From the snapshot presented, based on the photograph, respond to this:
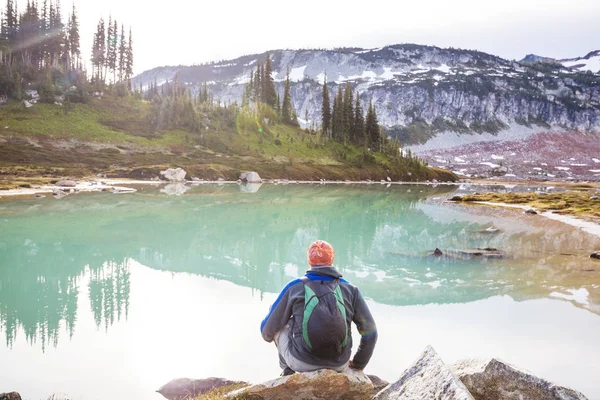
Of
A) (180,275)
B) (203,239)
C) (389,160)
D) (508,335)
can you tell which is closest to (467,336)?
(508,335)

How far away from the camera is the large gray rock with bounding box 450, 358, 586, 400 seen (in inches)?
159

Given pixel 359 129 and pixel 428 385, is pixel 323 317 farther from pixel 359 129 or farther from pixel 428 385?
pixel 359 129

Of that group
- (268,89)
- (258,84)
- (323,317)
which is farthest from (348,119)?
(323,317)

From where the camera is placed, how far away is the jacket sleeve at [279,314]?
4.94 meters

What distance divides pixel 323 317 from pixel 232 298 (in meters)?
7.19

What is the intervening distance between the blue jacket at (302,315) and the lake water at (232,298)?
92.0 inches

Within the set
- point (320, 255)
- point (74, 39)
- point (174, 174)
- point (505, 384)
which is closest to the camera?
point (505, 384)

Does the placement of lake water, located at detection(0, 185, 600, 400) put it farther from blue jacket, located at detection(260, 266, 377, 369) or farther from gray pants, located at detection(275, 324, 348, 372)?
blue jacket, located at detection(260, 266, 377, 369)

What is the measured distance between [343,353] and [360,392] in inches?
19.3

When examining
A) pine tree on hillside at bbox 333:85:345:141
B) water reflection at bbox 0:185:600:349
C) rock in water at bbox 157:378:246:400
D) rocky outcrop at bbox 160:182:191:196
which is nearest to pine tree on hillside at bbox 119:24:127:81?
pine tree on hillside at bbox 333:85:345:141

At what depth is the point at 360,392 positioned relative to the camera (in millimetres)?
5008

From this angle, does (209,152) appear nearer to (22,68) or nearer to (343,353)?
(22,68)

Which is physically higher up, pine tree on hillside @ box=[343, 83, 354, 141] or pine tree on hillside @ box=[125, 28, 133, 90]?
pine tree on hillside @ box=[125, 28, 133, 90]

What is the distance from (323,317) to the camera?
15.3 ft
